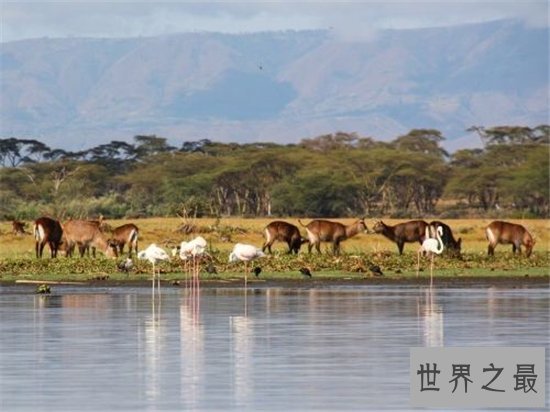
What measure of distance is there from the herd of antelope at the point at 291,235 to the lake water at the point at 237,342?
8870 mm

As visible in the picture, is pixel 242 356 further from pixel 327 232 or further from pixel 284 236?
pixel 327 232

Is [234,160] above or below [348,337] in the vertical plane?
above

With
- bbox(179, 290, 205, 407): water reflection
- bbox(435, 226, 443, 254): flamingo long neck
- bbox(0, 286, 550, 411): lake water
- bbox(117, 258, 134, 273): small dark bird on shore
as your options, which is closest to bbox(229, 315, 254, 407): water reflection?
bbox(0, 286, 550, 411): lake water

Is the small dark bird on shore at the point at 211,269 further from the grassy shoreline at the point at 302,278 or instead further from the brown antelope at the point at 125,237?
the brown antelope at the point at 125,237

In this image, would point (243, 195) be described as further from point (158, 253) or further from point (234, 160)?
point (158, 253)

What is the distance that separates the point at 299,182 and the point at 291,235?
3620cm

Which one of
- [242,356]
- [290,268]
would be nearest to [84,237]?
[290,268]

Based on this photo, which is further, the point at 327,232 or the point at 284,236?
the point at 327,232

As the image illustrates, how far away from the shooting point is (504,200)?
83.1 metres

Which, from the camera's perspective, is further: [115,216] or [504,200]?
[504,200]

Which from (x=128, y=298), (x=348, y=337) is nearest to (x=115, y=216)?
(x=128, y=298)

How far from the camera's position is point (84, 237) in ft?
129

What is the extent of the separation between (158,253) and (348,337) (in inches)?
428

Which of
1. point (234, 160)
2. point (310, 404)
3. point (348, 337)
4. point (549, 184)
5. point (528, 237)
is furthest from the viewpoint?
point (234, 160)
